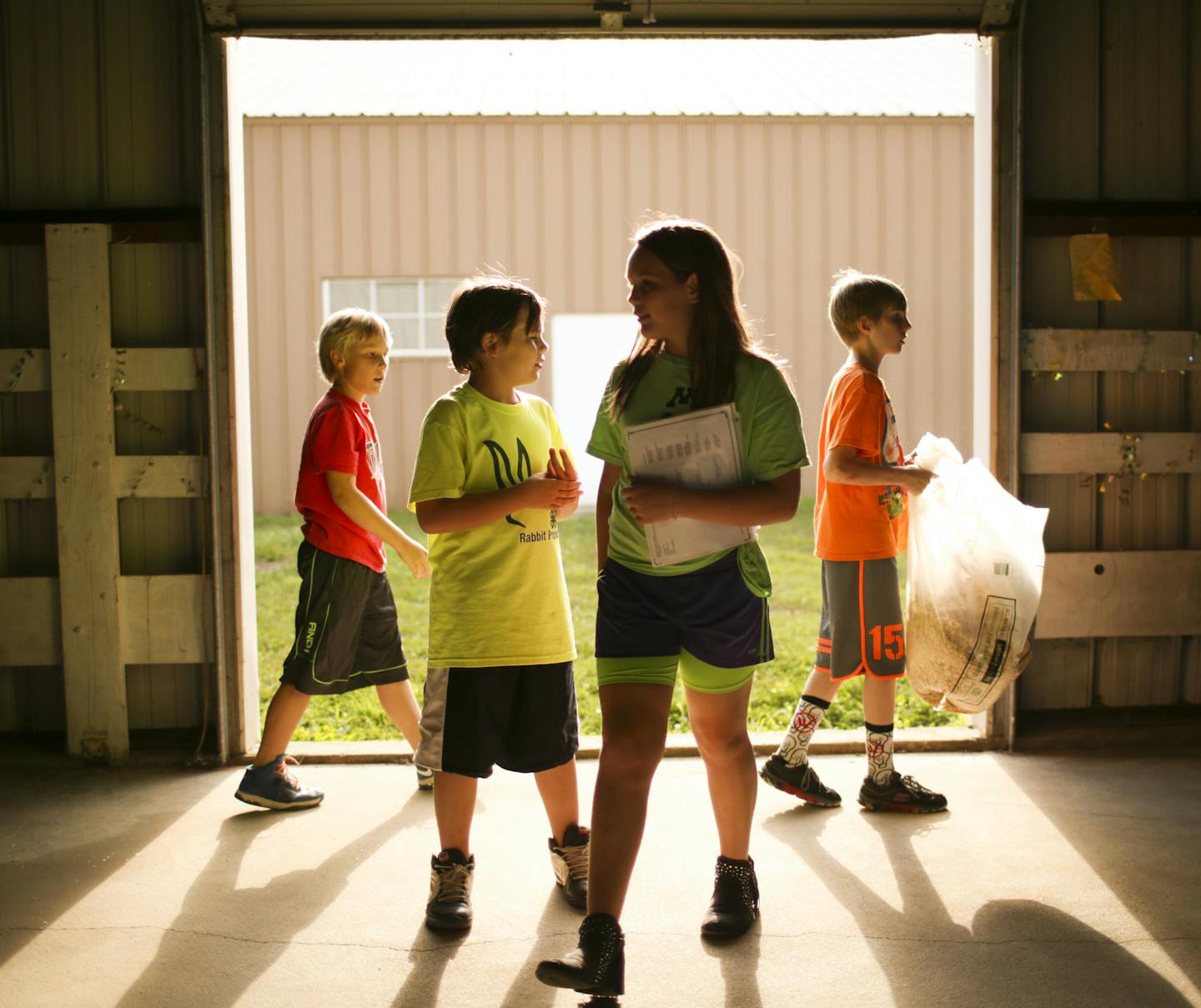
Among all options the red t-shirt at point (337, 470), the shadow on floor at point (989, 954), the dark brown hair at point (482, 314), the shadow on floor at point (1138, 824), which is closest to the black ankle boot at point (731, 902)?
the shadow on floor at point (989, 954)

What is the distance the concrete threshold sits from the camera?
14.7 feet

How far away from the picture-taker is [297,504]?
3.88 metres

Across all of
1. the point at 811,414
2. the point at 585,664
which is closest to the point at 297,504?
the point at 585,664

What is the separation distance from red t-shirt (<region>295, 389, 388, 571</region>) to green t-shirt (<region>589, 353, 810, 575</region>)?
4.01ft

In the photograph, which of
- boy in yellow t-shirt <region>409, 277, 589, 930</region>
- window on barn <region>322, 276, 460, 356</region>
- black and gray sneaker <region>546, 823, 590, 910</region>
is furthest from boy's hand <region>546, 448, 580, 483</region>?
window on barn <region>322, 276, 460, 356</region>

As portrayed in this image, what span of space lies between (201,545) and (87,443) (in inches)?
21.1

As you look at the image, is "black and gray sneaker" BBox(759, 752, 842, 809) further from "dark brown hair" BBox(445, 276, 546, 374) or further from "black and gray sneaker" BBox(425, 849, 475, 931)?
"dark brown hair" BBox(445, 276, 546, 374)

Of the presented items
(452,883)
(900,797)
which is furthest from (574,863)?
(900,797)

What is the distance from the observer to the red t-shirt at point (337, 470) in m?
3.71

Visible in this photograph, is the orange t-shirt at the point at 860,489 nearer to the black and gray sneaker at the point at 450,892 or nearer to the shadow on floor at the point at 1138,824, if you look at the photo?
the shadow on floor at the point at 1138,824

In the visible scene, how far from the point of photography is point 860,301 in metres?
3.67

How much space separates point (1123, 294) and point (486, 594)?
2.93 m

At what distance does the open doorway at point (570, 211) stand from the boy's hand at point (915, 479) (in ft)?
30.5

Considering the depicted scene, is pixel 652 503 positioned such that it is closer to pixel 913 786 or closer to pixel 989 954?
pixel 989 954
